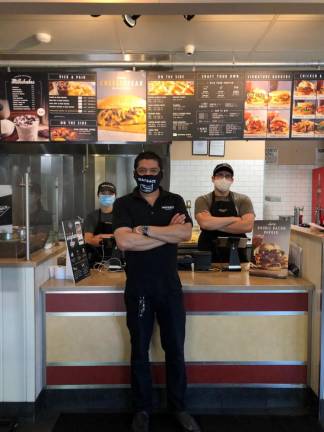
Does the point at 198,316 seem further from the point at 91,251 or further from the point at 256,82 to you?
the point at 256,82

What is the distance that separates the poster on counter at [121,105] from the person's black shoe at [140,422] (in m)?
2.48

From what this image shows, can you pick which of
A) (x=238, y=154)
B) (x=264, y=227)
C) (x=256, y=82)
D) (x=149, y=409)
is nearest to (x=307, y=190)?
(x=238, y=154)

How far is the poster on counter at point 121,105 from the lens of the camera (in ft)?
13.3

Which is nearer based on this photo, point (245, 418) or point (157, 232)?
point (157, 232)

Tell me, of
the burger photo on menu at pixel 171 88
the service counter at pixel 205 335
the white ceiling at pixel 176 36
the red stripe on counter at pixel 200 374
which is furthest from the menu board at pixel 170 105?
the red stripe on counter at pixel 200 374

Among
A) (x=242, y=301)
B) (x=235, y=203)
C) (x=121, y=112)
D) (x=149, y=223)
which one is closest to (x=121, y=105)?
(x=121, y=112)

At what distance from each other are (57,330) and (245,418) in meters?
1.53

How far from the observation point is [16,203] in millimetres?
3162

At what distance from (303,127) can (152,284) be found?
2.43 m

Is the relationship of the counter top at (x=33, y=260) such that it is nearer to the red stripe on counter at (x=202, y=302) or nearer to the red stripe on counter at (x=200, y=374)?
the red stripe on counter at (x=202, y=302)

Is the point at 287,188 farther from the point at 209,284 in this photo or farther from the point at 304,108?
the point at 209,284

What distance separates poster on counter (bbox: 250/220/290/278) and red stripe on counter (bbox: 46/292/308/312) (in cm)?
27

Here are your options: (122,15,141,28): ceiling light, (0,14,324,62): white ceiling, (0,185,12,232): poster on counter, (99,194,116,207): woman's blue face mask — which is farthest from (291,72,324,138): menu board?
(0,185,12,232): poster on counter

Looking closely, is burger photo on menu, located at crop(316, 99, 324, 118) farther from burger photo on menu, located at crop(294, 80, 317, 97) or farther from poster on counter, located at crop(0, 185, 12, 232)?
poster on counter, located at crop(0, 185, 12, 232)
